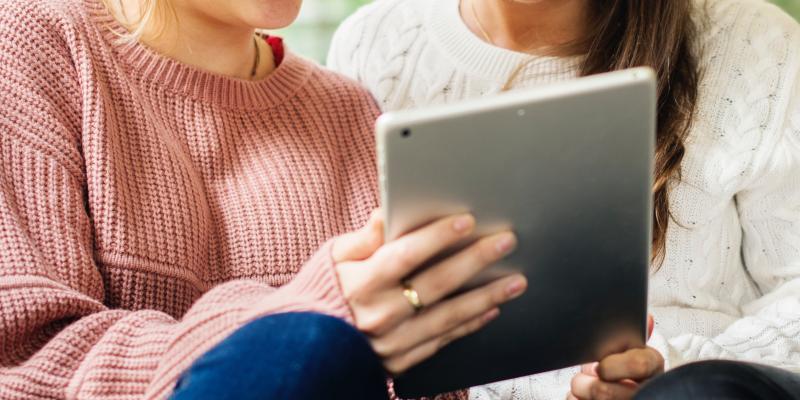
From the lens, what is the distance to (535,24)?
3.94ft

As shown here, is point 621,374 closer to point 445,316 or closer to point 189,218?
point 445,316

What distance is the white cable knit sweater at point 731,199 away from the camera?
1.03 metres

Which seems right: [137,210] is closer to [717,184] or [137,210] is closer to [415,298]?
[415,298]

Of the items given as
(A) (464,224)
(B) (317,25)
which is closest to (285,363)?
(A) (464,224)

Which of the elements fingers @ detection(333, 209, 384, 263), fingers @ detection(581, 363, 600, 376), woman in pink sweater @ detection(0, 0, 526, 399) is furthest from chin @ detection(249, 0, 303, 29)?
fingers @ detection(581, 363, 600, 376)

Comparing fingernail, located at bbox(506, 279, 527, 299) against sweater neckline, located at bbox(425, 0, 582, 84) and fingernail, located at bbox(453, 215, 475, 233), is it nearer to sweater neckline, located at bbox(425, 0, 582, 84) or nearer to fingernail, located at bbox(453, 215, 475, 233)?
fingernail, located at bbox(453, 215, 475, 233)

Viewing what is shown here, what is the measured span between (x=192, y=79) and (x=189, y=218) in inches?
7.4

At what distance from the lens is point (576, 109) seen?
610mm

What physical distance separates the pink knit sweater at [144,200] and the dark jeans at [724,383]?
0.87 feet

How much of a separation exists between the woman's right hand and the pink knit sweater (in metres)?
0.02

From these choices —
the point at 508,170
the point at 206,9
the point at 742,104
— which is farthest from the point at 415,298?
the point at 742,104

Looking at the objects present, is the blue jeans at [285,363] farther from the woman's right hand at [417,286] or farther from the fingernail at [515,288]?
the fingernail at [515,288]

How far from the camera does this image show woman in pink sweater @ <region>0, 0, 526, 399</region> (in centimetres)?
65

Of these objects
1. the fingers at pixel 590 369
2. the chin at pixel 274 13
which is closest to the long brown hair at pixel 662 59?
the fingers at pixel 590 369
